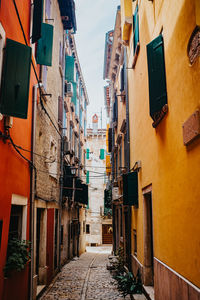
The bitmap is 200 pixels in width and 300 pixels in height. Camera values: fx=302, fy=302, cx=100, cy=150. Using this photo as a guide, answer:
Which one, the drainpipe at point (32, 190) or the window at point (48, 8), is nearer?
the drainpipe at point (32, 190)

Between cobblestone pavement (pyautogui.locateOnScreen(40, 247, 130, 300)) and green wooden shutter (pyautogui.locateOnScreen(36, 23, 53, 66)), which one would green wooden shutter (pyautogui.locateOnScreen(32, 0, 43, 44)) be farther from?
cobblestone pavement (pyautogui.locateOnScreen(40, 247, 130, 300))

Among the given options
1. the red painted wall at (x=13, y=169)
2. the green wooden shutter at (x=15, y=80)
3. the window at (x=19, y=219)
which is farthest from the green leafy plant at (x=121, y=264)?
the green wooden shutter at (x=15, y=80)

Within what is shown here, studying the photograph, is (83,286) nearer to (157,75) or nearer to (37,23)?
(157,75)

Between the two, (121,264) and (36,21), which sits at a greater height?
(36,21)

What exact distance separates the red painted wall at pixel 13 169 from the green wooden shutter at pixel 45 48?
126 centimetres

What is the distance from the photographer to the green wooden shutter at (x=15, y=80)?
18.8 feet

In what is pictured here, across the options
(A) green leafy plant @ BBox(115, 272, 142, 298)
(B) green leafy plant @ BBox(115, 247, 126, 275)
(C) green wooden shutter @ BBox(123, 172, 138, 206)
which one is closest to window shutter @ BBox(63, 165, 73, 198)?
(B) green leafy plant @ BBox(115, 247, 126, 275)

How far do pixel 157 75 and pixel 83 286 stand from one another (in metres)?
8.23

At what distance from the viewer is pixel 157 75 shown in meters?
6.27

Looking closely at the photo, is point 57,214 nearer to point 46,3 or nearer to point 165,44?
point 46,3

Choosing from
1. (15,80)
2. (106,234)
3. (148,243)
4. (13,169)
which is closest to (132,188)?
(148,243)

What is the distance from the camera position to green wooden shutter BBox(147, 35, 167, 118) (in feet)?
19.7

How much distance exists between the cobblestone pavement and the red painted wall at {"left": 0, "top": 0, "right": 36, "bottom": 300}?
2.11 meters

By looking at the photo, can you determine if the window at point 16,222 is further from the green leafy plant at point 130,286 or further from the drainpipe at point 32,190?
the green leafy plant at point 130,286
